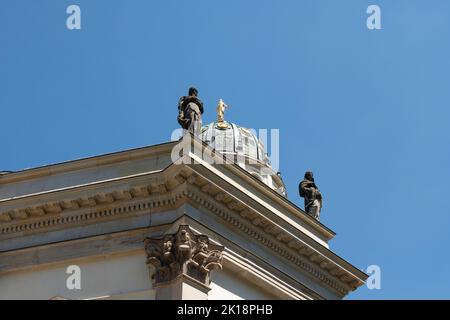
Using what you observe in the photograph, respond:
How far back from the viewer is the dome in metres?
43.3

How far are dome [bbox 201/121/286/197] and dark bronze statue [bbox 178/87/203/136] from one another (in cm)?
1722

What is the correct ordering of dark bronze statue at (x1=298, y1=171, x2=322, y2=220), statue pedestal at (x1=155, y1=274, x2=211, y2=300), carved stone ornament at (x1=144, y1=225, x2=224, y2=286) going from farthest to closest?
dark bronze statue at (x1=298, y1=171, x2=322, y2=220) < carved stone ornament at (x1=144, y1=225, x2=224, y2=286) < statue pedestal at (x1=155, y1=274, x2=211, y2=300)

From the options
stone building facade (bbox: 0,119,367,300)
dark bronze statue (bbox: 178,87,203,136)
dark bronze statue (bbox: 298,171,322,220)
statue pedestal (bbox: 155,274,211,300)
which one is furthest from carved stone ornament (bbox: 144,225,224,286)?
dark bronze statue (bbox: 298,171,322,220)

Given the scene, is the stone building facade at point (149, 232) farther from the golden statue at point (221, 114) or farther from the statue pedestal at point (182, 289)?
the golden statue at point (221, 114)

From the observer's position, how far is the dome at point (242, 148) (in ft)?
142

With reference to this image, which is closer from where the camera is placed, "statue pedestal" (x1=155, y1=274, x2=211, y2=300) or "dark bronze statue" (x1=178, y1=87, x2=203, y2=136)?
"statue pedestal" (x1=155, y1=274, x2=211, y2=300)

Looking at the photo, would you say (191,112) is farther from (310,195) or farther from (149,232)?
(310,195)

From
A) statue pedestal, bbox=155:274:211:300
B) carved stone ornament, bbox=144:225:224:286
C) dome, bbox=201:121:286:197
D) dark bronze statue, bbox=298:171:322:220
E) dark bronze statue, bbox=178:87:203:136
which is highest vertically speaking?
dome, bbox=201:121:286:197

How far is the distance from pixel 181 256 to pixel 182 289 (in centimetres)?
96

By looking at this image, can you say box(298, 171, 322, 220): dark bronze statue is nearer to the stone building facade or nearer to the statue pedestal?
the stone building facade

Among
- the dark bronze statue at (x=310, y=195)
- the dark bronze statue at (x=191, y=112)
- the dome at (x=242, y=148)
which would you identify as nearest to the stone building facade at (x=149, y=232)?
the dark bronze statue at (x=191, y=112)
